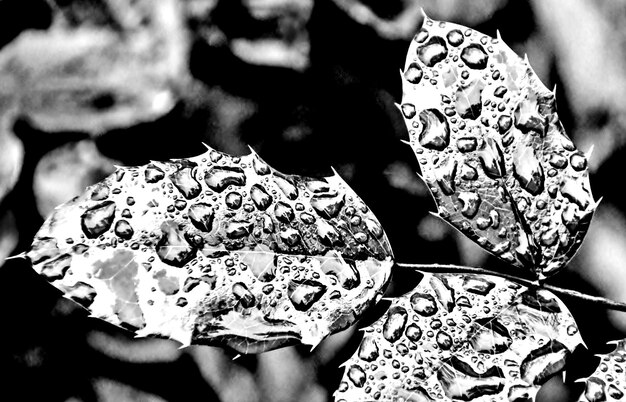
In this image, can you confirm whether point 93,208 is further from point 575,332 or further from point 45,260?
point 575,332

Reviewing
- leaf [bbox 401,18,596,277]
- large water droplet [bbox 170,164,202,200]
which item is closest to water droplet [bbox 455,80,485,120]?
leaf [bbox 401,18,596,277]

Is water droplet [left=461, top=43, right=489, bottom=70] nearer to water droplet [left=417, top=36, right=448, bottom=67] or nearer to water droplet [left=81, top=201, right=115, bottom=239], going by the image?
water droplet [left=417, top=36, right=448, bottom=67]

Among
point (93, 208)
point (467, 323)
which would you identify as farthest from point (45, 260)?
point (467, 323)

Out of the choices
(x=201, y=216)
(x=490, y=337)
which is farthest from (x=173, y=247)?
(x=490, y=337)

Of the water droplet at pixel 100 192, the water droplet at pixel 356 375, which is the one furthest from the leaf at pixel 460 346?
the water droplet at pixel 100 192

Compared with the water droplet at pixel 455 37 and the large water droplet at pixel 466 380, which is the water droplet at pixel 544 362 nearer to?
the large water droplet at pixel 466 380

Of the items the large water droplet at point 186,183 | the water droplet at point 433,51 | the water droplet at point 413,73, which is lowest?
the large water droplet at point 186,183
